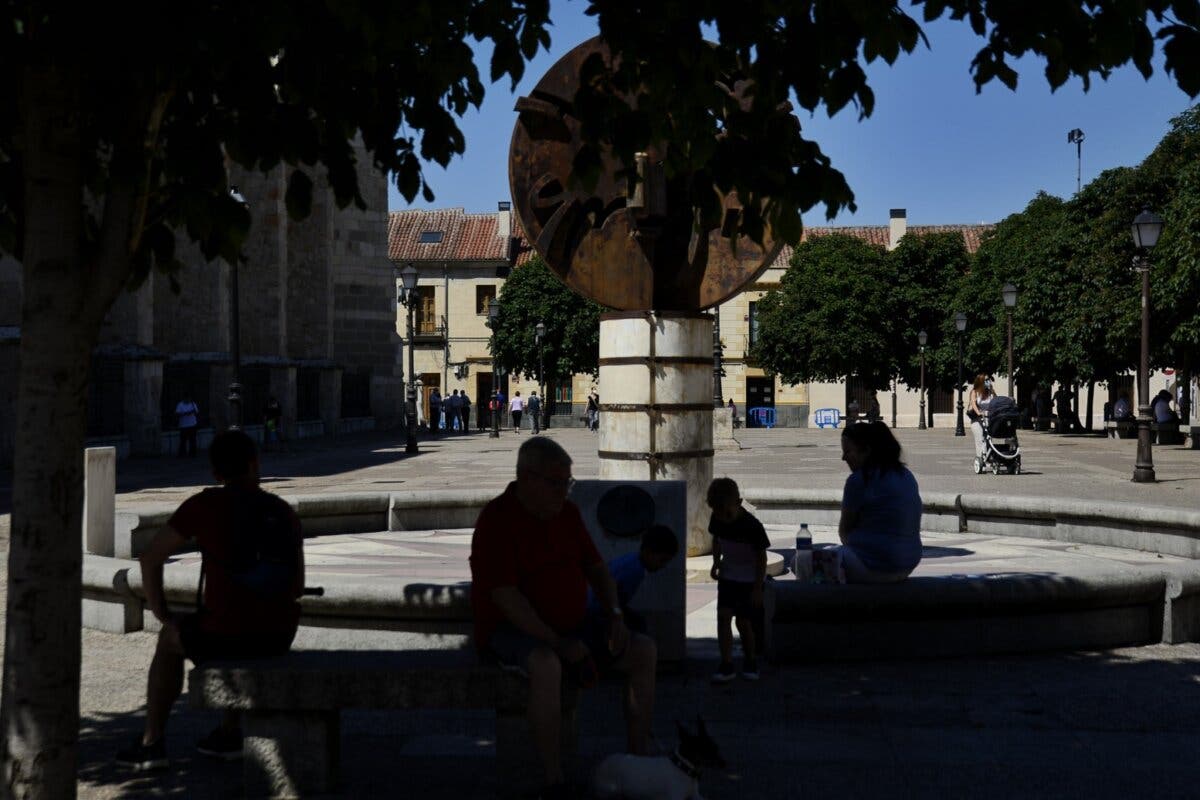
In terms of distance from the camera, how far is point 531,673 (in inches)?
195

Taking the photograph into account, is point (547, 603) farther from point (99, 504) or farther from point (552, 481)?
point (99, 504)

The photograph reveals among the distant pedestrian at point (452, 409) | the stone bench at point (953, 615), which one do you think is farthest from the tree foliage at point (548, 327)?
the stone bench at point (953, 615)

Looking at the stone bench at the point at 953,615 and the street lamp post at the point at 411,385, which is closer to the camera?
the stone bench at the point at 953,615

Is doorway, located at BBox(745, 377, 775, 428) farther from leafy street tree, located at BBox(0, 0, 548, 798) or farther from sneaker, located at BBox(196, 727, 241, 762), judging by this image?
leafy street tree, located at BBox(0, 0, 548, 798)

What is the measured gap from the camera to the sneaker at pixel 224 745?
558 centimetres

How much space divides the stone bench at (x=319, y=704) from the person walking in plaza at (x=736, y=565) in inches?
82.6

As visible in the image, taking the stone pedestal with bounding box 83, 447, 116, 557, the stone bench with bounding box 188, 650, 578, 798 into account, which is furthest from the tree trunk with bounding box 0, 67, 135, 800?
the stone pedestal with bounding box 83, 447, 116, 557

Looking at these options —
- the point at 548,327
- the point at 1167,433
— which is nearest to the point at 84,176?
the point at 1167,433

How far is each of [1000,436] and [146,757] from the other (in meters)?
20.1

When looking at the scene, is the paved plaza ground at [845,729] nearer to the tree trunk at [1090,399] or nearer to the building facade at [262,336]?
the building facade at [262,336]

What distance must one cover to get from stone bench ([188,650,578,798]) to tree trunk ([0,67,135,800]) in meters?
0.77

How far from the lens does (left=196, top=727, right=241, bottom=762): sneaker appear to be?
5578mm

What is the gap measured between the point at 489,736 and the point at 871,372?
65.4m

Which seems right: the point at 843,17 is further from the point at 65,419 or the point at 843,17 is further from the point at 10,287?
the point at 10,287
